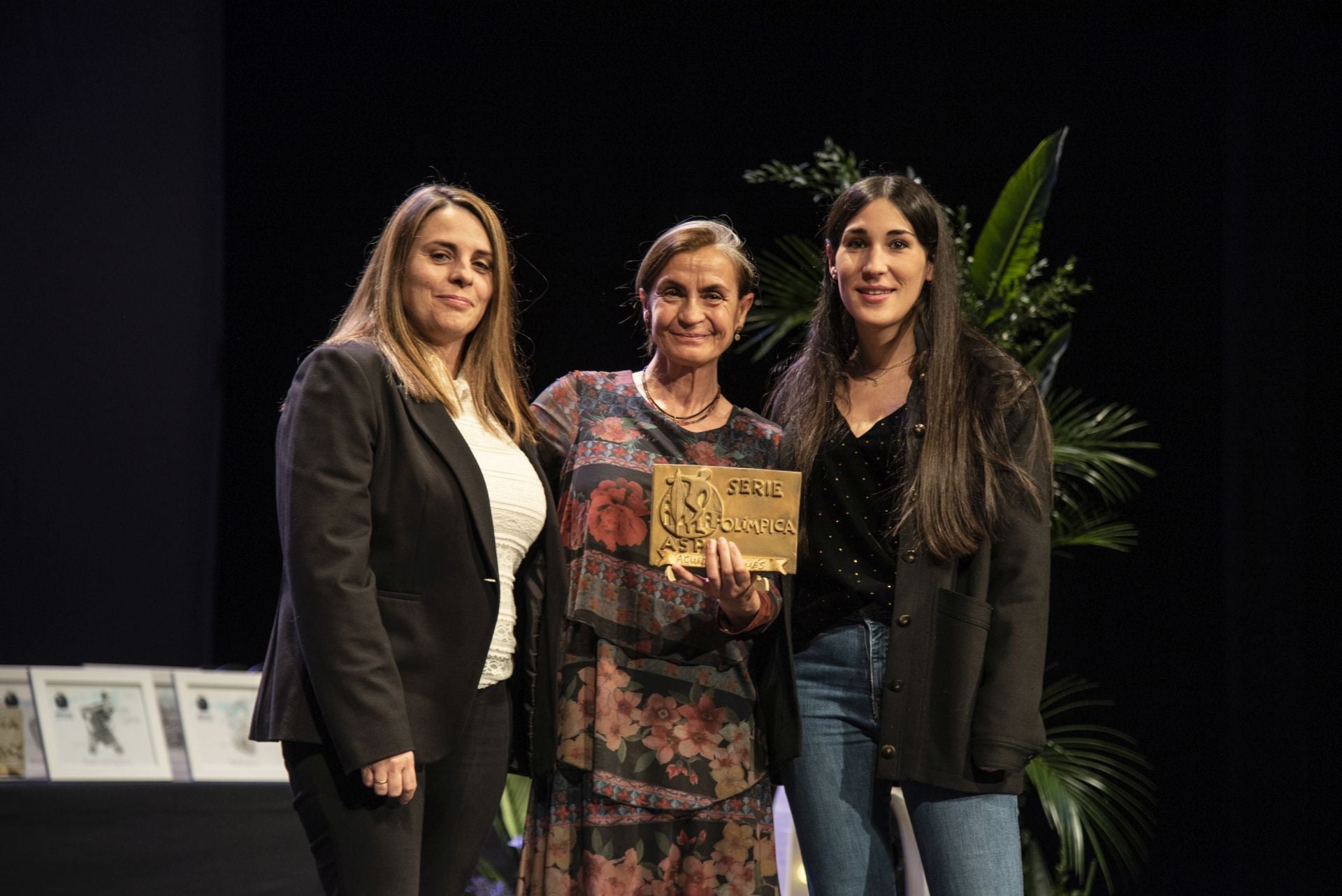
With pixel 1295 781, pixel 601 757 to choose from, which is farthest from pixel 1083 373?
pixel 601 757

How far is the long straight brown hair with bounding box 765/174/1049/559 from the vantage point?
2090 mm

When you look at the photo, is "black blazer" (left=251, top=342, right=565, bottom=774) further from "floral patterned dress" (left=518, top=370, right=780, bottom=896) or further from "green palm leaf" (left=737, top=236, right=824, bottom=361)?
"green palm leaf" (left=737, top=236, right=824, bottom=361)

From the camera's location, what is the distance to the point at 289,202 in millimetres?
4094

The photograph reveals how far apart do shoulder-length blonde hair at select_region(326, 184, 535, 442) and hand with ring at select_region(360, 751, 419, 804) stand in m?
0.57

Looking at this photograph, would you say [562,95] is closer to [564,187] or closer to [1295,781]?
[564,187]

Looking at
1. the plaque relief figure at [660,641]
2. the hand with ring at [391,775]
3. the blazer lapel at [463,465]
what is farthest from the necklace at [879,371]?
the hand with ring at [391,775]

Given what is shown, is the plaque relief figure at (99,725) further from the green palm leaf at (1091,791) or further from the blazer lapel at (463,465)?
the green palm leaf at (1091,791)

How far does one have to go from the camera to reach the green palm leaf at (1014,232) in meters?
4.11

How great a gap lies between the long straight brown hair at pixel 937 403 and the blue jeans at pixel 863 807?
23 centimetres

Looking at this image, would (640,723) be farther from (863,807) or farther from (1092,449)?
(1092,449)

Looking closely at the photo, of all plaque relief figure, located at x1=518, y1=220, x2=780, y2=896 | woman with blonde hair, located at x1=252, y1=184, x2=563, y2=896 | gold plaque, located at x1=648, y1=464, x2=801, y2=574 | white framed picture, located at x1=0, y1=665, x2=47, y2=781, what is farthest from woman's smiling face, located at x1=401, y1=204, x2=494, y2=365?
white framed picture, located at x1=0, y1=665, x2=47, y2=781

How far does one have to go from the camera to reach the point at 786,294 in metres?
4.34

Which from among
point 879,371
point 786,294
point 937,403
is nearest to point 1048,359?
point 786,294

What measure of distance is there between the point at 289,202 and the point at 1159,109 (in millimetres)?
3156
